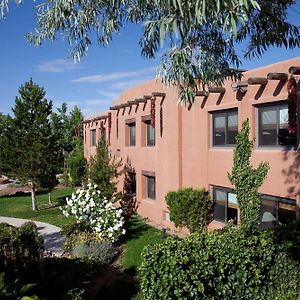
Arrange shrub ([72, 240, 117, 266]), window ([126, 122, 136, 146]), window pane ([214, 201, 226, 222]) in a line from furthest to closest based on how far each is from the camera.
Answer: window ([126, 122, 136, 146]) < window pane ([214, 201, 226, 222]) < shrub ([72, 240, 117, 266])

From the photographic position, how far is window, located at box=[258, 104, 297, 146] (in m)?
11.7

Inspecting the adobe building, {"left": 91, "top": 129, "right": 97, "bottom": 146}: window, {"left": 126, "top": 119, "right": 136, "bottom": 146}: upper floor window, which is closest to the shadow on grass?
the adobe building

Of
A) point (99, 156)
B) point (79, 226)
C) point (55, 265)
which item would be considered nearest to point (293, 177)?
point (55, 265)

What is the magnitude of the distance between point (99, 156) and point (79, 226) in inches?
216

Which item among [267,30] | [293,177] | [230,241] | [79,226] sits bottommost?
[79,226]

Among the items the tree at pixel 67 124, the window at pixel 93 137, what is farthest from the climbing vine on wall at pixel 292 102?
the tree at pixel 67 124

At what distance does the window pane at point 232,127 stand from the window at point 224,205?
1852mm

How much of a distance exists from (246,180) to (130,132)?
46.4 ft

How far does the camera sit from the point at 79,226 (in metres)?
14.9

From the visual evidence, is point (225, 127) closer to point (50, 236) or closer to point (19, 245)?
point (19, 245)

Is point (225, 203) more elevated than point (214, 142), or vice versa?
point (214, 142)

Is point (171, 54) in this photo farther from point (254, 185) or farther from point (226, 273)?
point (254, 185)

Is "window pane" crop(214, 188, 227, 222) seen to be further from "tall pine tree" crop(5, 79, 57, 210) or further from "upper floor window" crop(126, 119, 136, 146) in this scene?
"tall pine tree" crop(5, 79, 57, 210)

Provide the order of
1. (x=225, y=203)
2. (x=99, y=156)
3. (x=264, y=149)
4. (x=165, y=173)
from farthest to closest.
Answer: (x=99, y=156) → (x=165, y=173) → (x=225, y=203) → (x=264, y=149)
